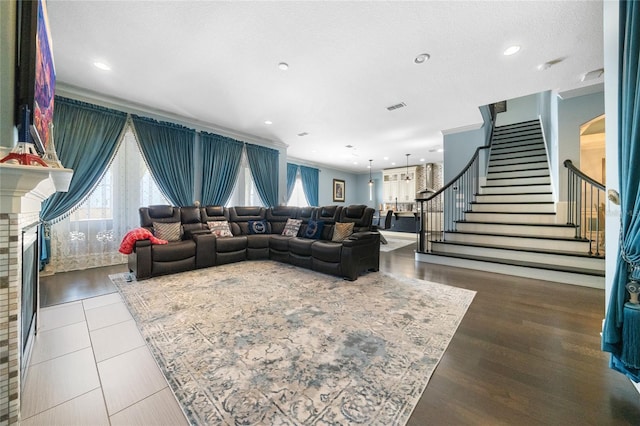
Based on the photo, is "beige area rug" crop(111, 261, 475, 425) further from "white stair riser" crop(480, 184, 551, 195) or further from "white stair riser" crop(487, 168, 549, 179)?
"white stair riser" crop(487, 168, 549, 179)

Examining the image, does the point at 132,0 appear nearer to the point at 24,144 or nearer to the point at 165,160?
the point at 24,144

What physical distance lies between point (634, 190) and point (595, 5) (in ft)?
6.43

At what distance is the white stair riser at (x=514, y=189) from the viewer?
4719 mm

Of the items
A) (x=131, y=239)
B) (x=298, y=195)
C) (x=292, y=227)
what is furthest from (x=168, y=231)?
(x=298, y=195)

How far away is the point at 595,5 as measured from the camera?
200 centimetres

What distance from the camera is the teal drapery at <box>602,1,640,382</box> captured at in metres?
1.18

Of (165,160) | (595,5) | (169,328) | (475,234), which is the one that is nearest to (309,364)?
(169,328)

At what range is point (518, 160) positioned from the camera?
5.61 m

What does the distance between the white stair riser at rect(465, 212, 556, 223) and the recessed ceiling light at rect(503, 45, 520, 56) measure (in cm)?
295

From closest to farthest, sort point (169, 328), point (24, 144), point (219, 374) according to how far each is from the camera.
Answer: point (24, 144) < point (219, 374) < point (169, 328)

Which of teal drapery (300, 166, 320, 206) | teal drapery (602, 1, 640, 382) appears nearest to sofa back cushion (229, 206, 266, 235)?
teal drapery (300, 166, 320, 206)

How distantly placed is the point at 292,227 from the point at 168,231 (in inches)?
82.5

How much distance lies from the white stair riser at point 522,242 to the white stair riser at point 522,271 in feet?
1.99

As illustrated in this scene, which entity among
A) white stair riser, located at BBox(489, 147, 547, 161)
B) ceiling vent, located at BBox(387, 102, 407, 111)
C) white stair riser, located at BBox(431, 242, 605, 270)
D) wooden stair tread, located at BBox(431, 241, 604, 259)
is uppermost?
ceiling vent, located at BBox(387, 102, 407, 111)
